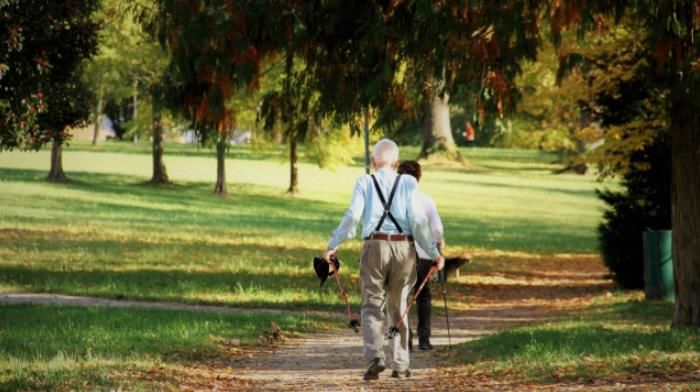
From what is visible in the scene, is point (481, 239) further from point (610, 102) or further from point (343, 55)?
point (343, 55)

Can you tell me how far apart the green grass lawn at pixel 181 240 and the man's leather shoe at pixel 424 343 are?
2.01m

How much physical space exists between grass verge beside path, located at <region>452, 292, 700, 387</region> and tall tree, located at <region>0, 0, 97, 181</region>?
10.0m

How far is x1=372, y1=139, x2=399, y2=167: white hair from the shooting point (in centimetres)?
1144

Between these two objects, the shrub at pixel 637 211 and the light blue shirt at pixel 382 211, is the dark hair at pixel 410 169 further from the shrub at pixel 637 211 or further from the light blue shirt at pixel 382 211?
the shrub at pixel 637 211

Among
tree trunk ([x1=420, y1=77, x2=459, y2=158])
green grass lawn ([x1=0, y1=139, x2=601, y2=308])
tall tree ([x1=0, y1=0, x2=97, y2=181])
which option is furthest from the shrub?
tree trunk ([x1=420, y1=77, x2=459, y2=158])

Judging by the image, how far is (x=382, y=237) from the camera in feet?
37.1

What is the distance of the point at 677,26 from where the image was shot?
41.0ft

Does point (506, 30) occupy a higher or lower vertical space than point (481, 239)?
higher

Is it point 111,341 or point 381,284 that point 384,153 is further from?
point 111,341

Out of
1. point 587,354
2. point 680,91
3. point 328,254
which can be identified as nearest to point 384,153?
point 328,254

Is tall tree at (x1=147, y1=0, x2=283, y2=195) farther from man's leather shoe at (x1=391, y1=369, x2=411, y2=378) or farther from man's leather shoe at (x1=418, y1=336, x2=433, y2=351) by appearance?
man's leather shoe at (x1=391, y1=369, x2=411, y2=378)

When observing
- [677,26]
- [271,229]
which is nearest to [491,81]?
[677,26]

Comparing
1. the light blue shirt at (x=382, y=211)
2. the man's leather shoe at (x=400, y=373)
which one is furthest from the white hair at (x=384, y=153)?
the man's leather shoe at (x=400, y=373)

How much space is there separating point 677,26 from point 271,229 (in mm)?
25369
